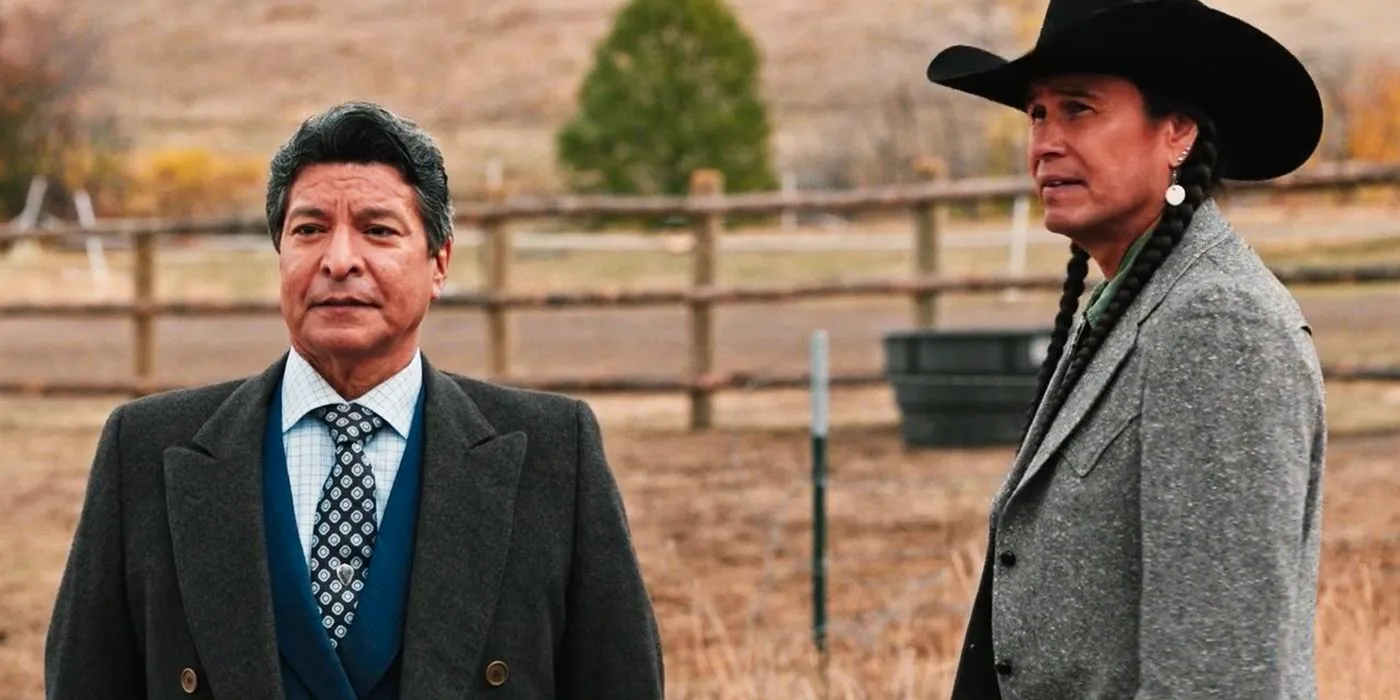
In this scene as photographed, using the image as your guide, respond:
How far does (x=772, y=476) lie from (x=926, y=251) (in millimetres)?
2692

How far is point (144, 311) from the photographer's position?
42.8 feet

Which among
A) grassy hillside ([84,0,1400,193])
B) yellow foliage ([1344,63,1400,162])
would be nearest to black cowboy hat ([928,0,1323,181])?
yellow foliage ([1344,63,1400,162])

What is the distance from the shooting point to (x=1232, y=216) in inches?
983

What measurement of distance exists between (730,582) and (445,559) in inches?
192

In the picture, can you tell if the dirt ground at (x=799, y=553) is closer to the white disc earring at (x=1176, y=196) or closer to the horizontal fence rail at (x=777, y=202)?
the horizontal fence rail at (x=777, y=202)

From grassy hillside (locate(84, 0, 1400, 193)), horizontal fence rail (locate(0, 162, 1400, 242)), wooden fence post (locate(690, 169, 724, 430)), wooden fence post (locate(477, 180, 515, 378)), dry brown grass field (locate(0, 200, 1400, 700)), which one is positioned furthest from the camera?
grassy hillside (locate(84, 0, 1400, 193))

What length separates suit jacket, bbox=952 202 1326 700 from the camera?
87.7 inches

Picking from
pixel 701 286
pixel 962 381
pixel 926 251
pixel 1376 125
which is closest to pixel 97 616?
pixel 962 381

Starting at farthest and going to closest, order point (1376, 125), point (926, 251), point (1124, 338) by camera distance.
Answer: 1. point (1376, 125)
2. point (926, 251)
3. point (1124, 338)

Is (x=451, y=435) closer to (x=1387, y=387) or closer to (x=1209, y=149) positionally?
(x=1209, y=149)

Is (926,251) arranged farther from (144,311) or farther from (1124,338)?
(1124,338)

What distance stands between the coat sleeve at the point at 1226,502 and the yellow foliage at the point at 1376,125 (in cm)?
2462

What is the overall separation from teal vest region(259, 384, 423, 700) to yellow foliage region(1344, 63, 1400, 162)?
2474 cm

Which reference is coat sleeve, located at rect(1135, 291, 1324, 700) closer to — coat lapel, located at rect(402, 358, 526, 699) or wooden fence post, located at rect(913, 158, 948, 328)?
coat lapel, located at rect(402, 358, 526, 699)
